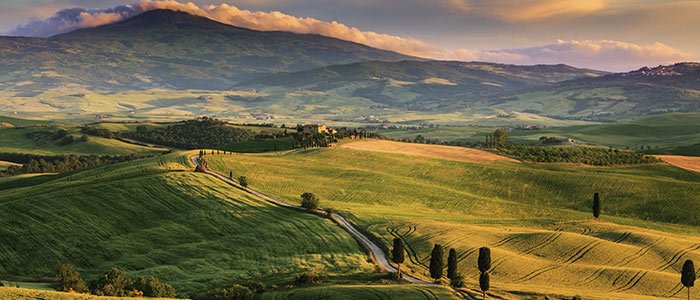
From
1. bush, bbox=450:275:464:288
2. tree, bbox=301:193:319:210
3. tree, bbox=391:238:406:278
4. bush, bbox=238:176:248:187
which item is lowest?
bush, bbox=450:275:464:288

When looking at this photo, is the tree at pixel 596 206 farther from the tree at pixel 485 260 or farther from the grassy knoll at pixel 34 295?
the grassy knoll at pixel 34 295

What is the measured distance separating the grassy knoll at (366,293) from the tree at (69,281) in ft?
73.0

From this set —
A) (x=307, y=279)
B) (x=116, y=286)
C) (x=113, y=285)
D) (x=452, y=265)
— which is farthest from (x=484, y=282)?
(x=113, y=285)

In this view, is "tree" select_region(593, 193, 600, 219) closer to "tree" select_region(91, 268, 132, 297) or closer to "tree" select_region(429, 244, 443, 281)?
"tree" select_region(429, 244, 443, 281)

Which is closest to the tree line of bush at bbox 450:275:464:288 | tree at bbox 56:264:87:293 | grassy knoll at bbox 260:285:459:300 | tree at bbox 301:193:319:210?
tree at bbox 56:264:87:293

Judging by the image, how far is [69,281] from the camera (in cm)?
7788

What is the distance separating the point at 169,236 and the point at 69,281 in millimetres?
26144

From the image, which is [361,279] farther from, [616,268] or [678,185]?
[678,185]

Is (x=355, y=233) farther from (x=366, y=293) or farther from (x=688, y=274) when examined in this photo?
(x=688, y=274)

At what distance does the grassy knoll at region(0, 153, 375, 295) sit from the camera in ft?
294

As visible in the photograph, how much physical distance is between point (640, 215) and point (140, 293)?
4561 inches

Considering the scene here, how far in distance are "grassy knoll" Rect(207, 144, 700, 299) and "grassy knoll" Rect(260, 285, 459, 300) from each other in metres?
9.54

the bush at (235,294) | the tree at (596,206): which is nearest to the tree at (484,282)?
the bush at (235,294)

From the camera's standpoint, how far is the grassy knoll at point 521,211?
88500mm
